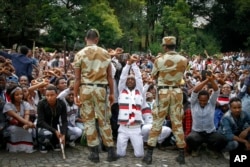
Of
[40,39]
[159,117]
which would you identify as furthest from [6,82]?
[40,39]

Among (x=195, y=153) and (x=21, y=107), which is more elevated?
(x=21, y=107)

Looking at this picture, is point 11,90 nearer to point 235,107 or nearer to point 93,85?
point 93,85

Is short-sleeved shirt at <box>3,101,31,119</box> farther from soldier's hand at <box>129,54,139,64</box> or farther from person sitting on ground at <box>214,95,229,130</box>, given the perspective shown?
person sitting on ground at <box>214,95,229,130</box>

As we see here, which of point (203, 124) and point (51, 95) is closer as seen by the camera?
point (51, 95)

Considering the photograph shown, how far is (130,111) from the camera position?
672cm

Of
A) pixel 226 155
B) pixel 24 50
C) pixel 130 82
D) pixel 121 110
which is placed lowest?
pixel 226 155

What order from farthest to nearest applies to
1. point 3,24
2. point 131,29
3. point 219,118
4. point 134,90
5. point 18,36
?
point 131,29 → point 18,36 → point 3,24 → point 219,118 → point 134,90

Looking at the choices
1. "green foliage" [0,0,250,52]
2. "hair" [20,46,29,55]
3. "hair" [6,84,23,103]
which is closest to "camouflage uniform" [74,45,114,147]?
"hair" [6,84,23,103]

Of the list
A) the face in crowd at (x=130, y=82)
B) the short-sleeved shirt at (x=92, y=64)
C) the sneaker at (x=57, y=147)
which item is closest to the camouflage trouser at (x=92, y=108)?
the short-sleeved shirt at (x=92, y=64)

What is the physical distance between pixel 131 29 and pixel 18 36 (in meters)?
12.1

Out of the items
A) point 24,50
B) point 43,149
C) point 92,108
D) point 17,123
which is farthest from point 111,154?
point 24,50

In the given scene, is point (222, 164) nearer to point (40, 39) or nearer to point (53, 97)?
point (53, 97)

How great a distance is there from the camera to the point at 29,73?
934 centimetres

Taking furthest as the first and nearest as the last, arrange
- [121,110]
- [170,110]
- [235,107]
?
[121,110]
[235,107]
[170,110]
